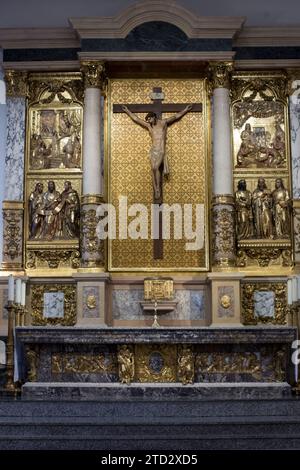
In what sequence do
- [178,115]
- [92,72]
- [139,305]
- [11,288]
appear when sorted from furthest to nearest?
1. [178,115]
2. [92,72]
3. [139,305]
4. [11,288]

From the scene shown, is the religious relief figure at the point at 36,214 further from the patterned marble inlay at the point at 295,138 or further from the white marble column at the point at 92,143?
the patterned marble inlay at the point at 295,138

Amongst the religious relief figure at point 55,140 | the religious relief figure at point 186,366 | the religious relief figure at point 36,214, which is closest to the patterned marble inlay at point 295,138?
the religious relief figure at point 55,140

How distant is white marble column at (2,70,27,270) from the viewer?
550 inches

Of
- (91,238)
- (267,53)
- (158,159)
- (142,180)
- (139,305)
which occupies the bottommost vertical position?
(139,305)

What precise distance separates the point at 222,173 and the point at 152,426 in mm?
5907

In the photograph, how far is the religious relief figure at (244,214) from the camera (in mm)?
14078

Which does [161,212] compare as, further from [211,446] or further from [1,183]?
[211,446]

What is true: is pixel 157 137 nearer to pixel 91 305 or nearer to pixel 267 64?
pixel 267 64

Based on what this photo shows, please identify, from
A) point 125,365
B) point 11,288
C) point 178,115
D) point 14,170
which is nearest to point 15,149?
point 14,170

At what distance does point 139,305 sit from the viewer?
13.8m

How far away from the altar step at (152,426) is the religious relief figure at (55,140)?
5403mm

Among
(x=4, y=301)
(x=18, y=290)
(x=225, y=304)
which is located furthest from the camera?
(x=4, y=301)

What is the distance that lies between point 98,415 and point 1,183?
5509 mm

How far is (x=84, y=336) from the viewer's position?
38.1ft
